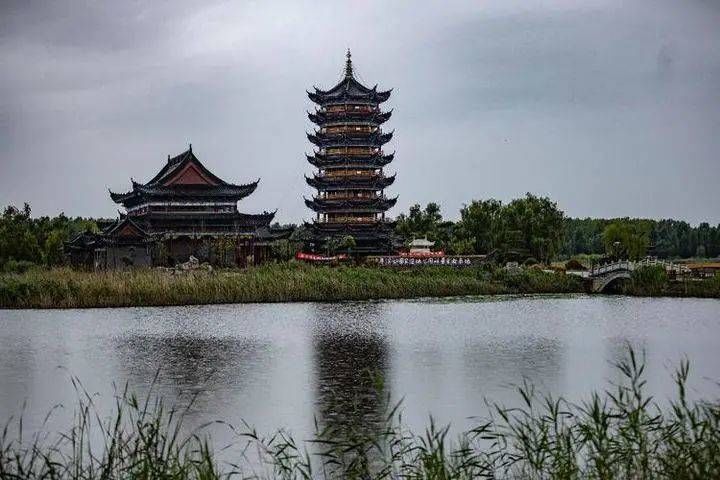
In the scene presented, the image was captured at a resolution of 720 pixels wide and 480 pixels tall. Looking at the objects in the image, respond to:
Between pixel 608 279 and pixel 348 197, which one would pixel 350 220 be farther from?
pixel 608 279

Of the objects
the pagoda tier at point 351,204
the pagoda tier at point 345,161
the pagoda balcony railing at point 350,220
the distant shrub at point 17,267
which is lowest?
the distant shrub at point 17,267

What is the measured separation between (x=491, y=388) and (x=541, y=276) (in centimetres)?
4057

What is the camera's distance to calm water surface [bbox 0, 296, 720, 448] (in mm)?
17562

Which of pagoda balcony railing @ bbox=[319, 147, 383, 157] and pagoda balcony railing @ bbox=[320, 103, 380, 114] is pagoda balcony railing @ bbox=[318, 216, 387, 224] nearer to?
pagoda balcony railing @ bbox=[319, 147, 383, 157]

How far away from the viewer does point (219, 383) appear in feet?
65.9

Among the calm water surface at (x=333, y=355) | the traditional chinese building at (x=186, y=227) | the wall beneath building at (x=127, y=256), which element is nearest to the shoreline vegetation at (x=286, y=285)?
the calm water surface at (x=333, y=355)

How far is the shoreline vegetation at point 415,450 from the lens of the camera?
876 cm

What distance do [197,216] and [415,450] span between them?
51.4 meters

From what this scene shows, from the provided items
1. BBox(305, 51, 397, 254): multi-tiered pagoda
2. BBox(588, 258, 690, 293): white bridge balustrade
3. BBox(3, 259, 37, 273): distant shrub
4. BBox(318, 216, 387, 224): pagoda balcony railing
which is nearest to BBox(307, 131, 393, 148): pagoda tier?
BBox(305, 51, 397, 254): multi-tiered pagoda

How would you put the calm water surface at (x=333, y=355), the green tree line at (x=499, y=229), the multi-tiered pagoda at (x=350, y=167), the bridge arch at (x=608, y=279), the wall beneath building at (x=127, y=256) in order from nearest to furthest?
the calm water surface at (x=333, y=355)
the bridge arch at (x=608, y=279)
the wall beneath building at (x=127, y=256)
the multi-tiered pagoda at (x=350, y=167)
the green tree line at (x=499, y=229)

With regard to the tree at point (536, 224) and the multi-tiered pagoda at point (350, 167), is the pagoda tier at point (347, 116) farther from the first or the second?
the tree at point (536, 224)

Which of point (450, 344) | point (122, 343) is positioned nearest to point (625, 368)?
point (450, 344)

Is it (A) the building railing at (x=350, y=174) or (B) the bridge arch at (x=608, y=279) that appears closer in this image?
(B) the bridge arch at (x=608, y=279)

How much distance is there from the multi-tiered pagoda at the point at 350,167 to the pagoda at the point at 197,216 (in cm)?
525
